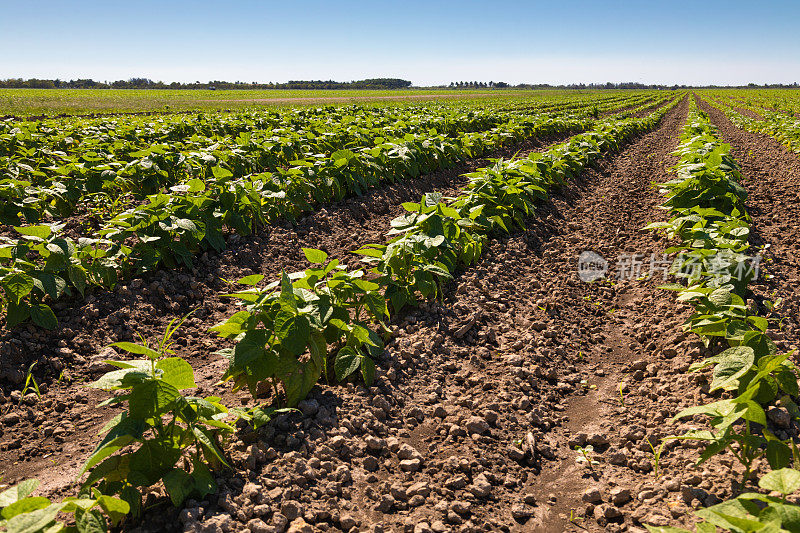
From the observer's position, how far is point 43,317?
3432mm

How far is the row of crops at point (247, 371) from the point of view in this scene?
1852mm

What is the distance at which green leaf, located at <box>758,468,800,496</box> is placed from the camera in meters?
1.54

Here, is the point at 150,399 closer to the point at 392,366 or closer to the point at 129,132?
the point at 392,366

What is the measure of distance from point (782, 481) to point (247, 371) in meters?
2.27

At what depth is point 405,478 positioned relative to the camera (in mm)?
2379

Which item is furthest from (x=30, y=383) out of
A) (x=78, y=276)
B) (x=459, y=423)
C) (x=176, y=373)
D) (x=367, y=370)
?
(x=459, y=423)

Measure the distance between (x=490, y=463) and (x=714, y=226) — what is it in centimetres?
363

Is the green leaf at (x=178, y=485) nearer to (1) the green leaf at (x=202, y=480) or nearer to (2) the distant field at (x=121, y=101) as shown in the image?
(1) the green leaf at (x=202, y=480)

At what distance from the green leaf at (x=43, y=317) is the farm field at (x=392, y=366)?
1 cm

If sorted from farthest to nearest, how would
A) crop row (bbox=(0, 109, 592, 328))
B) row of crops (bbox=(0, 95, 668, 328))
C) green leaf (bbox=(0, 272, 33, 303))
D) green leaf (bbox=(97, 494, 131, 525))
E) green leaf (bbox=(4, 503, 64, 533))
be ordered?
row of crops (bbox=(0, 95, 668, 328)), crop row (bbox=(0, 109, 592, 328)), green leaf (bbox=(0, 272, 33, 303)), green leaf (bbox=(97, 494, 131, 525)), green leaf (bbox=(4, 503, 64, 533))

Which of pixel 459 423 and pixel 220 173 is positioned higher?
pixel 220 173

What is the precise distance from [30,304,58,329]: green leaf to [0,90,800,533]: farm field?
14mm

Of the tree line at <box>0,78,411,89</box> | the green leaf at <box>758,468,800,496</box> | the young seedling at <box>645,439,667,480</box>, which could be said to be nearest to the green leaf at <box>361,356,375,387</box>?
the young seedling at <box>645,439,667,480</box>

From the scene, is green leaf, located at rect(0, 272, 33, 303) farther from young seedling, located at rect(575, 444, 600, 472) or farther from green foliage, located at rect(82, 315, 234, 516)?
young seedling, located at rect(575, 444, 600, 472)
